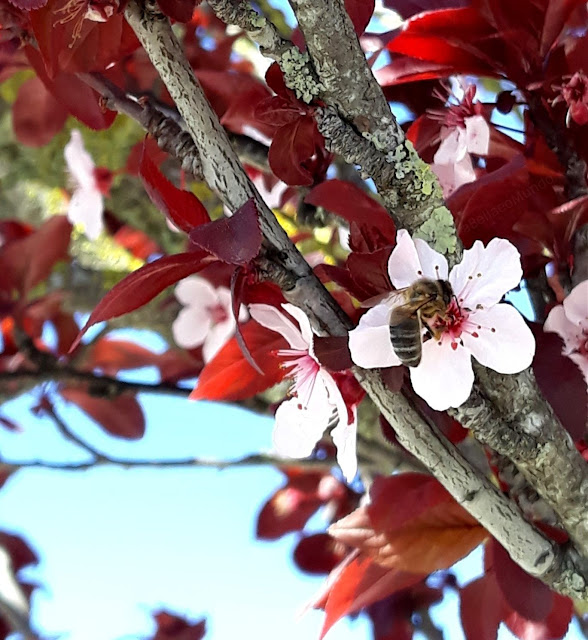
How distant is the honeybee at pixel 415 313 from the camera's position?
0.98 ft

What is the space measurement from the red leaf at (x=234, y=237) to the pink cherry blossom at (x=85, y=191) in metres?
0.49

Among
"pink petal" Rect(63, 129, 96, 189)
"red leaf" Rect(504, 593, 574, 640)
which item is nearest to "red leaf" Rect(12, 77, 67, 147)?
"pink petal" Rect(63, 129, 96, 189)

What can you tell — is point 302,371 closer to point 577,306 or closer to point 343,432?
point 343,432

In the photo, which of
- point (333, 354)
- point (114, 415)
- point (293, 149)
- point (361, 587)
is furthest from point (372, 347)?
point (114, 415)

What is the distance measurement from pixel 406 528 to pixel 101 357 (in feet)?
1.96

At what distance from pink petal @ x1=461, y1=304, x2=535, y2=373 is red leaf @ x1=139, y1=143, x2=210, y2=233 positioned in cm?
14

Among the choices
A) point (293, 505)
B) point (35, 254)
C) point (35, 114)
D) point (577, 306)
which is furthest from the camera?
Answer: point (293, 505)

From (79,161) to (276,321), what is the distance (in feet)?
1.52

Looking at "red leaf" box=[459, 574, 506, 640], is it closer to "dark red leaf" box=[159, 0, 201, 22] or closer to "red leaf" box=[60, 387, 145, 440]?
"dark red leaf" box=[159, 0, 201, 22]

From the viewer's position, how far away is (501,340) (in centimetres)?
31

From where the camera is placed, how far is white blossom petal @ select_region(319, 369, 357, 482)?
354mm

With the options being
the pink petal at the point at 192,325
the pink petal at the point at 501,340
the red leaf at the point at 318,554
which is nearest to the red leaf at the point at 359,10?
the pink petal at the point at 501,340

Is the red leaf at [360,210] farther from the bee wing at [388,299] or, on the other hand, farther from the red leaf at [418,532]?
the red leaf at [418,532]

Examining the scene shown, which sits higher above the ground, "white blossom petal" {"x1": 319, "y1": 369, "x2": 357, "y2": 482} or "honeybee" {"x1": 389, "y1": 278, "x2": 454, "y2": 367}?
"honeybee" {"x1": 389, "y1": 278, "x2": 454, "y2": 367}
